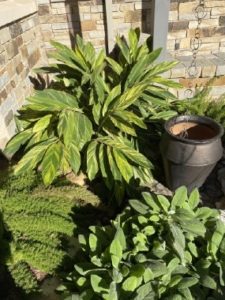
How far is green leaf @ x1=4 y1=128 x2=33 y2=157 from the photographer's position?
83.7 inches

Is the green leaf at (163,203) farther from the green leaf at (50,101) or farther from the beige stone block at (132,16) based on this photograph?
A: the beige stone block at (132,16)

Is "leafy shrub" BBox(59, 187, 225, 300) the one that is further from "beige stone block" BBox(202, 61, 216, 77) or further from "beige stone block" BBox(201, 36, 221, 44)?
"beige stone block" BBox(201, 36, 221, 44)

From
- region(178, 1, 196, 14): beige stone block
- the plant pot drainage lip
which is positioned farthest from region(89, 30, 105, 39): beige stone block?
the plant pot drainage lip

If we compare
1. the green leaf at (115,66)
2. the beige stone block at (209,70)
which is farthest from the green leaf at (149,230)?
the beige stone block at (209,70)

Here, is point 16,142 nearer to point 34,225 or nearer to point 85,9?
point 34,225

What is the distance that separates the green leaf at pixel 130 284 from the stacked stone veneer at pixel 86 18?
8.18 feet

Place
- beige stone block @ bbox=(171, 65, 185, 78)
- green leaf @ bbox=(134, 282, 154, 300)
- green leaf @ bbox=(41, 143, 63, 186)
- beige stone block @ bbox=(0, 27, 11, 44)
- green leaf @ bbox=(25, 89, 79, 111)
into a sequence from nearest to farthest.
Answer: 1. green leaf @ bbox=(134, 282, 154, 300)
2. green leaf @ bbox=(41, 143, 63, 186)
3. green leaf @ bbox=(25, 89, 79, 111)
4. beige stone block @ bbox=(0, 27, 11, 44)
5. beige stone block @ bbox=(171, 65, 185, 78)

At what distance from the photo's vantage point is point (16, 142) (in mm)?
2131

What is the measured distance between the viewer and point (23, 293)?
1510 millimetres

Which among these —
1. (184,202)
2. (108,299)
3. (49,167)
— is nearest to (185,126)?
(184,202)

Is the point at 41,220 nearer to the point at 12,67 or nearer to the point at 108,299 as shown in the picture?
the point at 108,299

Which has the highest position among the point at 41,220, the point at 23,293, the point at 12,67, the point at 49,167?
the point at 12,67

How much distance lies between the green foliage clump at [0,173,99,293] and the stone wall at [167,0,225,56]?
2096 millimetres

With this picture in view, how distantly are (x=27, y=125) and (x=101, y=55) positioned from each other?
34.0 inches
